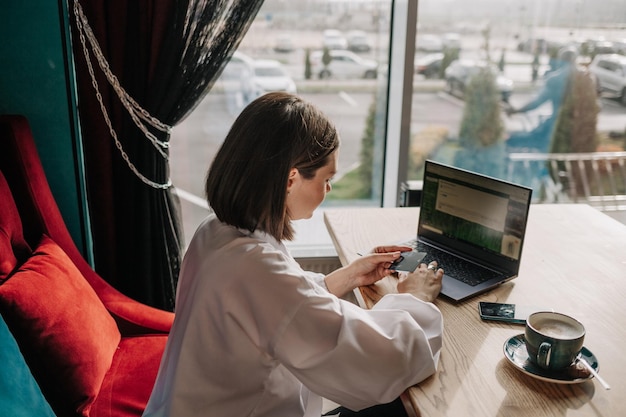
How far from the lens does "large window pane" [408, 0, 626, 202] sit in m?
2.57

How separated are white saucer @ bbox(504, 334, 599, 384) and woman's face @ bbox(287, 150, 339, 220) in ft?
1.52

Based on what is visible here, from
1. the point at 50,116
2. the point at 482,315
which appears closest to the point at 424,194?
the point at 482,315

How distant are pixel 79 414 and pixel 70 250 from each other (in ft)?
1.79

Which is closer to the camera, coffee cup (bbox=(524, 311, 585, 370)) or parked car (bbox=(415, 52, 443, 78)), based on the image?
coffee cup (bbox=(524, 311, 585, 370))

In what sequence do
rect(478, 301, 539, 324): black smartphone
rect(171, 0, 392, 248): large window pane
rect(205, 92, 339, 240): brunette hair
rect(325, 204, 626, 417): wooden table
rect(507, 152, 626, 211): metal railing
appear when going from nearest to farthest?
rect(325, 204, 626, 417): wooden table → rect(205, 92, 339, 240): brunette hair → rect(478, 301, 539, 324): black smartphone → rect(171, 0, 392, 248): large window pane → rect(507, 152, 626, 211): metal railing

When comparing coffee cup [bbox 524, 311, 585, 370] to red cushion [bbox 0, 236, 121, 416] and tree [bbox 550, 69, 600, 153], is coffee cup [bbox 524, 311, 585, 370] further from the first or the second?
tree [bbox 550, 69, 600, 153]

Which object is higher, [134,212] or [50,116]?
[50,116]

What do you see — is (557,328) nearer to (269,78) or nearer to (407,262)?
(407,262)

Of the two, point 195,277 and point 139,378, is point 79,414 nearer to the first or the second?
point 139,378

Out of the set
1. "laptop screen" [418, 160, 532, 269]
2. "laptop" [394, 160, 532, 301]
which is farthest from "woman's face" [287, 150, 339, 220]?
"laptop screen" [418, 160, 532, 269]

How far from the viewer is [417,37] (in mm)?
2543

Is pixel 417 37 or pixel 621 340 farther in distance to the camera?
pixel 417 37

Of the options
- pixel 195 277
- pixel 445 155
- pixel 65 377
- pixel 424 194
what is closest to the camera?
pixel 195 277

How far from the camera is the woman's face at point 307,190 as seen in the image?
1.25 meters
